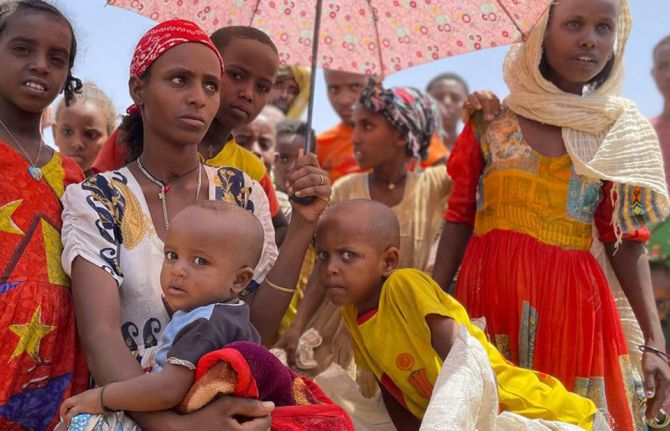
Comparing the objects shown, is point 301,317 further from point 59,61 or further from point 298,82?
point 298,82

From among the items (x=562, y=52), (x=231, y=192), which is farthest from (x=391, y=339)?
(x=562, y=52)

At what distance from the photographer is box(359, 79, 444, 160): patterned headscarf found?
5527 mm

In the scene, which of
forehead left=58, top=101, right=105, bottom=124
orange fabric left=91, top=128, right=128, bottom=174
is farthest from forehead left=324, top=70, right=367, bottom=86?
orange fabric left=91, top=128, right=128, bottom=174

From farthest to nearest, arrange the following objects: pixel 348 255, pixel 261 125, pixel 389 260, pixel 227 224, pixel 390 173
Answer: pixel 261 125 < pixel 390 173 < pixel 389 260 < pixel 348 255 < pixel 227 224

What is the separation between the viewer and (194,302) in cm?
260

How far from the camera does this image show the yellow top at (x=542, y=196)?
3873 mm

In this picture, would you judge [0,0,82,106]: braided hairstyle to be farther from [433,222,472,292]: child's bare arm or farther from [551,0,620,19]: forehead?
[551,0,620,19]: forehead

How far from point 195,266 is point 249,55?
137cm

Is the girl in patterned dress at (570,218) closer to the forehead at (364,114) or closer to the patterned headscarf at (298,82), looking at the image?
the forehead at (364,114)

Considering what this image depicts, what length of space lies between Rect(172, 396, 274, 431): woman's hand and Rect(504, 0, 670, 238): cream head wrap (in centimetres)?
199

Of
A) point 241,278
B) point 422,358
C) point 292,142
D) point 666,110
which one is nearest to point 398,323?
point 422,358

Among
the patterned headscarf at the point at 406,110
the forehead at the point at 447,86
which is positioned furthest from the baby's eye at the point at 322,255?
the forehead at the point at 447,86

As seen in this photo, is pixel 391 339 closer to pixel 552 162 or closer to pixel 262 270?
pixel 262 270

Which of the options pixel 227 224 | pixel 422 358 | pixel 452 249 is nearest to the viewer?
pixel 227 224
